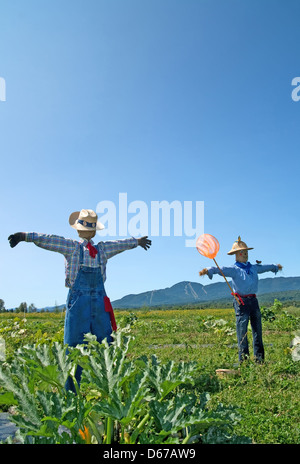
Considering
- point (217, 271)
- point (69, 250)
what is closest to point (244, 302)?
point (217, 271)

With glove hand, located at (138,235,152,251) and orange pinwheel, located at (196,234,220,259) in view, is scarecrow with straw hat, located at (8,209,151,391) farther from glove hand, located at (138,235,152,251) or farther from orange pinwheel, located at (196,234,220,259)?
orange pinwheel, located at (196,234,220,259)

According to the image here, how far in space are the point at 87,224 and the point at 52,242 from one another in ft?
1.60

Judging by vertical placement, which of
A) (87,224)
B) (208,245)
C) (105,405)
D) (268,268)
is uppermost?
(87,224)

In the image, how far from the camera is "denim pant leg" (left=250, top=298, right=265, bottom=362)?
5.75 metres

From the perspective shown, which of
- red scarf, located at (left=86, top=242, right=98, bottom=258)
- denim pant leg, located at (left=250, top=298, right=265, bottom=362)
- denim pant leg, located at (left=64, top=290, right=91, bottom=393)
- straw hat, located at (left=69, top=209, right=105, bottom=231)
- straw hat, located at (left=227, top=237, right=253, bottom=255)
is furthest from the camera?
straw hat, located at (left=227, top=237, right=253, bottom=255)

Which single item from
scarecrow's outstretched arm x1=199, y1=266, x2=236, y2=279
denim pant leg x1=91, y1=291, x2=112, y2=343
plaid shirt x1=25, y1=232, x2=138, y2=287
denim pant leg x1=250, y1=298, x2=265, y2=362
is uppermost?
plaid shirt x1=25, y1=232, x2=138, y2=287

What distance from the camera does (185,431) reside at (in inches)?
96.5

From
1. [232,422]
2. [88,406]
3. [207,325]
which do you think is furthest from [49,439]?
[207,325]

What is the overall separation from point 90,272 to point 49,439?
231 cm

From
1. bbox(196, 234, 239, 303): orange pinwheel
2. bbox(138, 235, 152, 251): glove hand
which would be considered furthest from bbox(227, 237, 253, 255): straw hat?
bbox(138, 235, 152, 251): glove hand

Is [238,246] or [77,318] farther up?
[238,246]

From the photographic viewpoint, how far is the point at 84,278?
4.20m

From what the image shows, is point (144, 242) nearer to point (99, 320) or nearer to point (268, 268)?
point (99, 320)

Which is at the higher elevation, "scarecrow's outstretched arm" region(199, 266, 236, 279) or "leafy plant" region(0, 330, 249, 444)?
"scarecrow's outstretched arm" region(199, 266, 236, 279)
